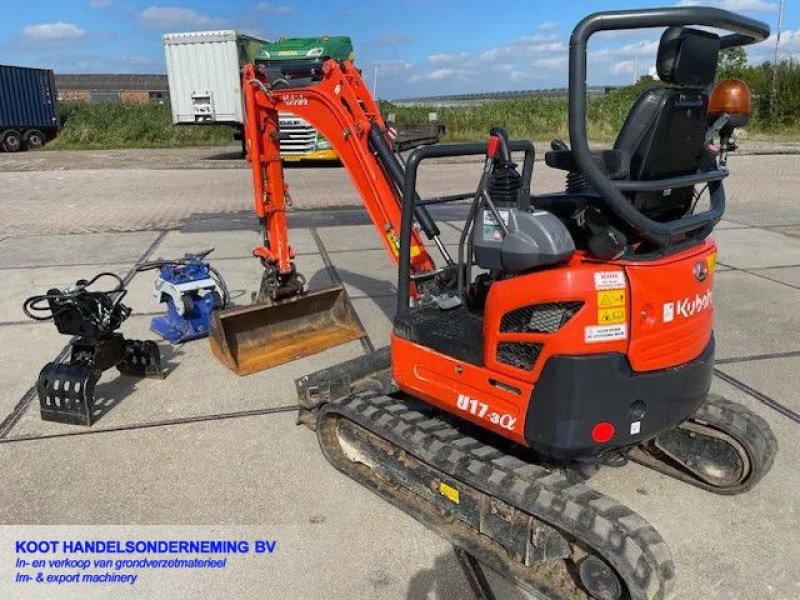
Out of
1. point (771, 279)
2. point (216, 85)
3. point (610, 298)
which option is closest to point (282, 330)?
point (610, 298)

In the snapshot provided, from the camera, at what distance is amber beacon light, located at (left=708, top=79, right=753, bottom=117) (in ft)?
8.95

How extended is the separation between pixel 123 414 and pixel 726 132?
383 centimetres

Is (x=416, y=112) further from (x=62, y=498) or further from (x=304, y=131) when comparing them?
(x=62, y=498)

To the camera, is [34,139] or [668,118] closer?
[668,118]

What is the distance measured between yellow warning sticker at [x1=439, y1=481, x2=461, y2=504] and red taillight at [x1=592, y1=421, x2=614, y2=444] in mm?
677

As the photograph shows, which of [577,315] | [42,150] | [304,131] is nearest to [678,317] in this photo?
[577,315]

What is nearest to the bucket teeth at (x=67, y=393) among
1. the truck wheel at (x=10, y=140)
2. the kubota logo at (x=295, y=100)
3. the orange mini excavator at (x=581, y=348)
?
the orange mini excavator at (x=581, y=348)

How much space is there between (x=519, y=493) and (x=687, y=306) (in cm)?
104

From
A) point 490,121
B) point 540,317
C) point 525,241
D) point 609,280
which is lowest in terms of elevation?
point 540,317

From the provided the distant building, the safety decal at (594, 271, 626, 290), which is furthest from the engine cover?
the distant building

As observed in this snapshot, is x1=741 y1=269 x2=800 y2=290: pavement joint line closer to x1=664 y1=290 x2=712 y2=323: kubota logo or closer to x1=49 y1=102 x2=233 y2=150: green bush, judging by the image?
x1=664 y1=290 x2=712 y2=323: kubota logo

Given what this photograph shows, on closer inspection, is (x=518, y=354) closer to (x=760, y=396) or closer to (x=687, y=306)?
(x=687, y=306)

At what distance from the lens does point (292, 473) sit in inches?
144

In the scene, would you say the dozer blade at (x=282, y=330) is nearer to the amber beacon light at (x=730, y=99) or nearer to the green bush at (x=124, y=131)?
the amber beacon light at (x=730, y=99)
